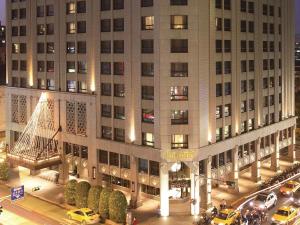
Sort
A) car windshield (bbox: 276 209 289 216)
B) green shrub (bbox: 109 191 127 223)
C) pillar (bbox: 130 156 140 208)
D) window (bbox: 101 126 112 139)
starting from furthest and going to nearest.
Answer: window (bbox: 101 126 112 139) < pillar (bbox: 130 156 140 208) < car windshield (bbox: 276 209 289 216) < green shrub (bbox: 109 191 127 223)

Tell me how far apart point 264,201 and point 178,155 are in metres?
12.4

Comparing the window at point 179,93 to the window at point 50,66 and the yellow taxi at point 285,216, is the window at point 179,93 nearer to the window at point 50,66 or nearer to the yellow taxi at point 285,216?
the yellow taxi at point 285,216

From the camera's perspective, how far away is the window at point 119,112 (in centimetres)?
6388

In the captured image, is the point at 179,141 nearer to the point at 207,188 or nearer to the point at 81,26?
the point at 207,188

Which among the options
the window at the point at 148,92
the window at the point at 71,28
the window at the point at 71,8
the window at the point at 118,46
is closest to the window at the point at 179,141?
the window at the point at 148,92

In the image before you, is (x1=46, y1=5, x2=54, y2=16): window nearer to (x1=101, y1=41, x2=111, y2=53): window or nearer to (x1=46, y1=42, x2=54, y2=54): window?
(x1=46, y1=42, x2=54, y2=54): window

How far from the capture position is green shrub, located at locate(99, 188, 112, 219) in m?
55.2

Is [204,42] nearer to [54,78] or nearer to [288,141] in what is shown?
[54,78]

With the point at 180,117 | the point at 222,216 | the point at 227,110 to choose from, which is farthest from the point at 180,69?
the point at 222,216

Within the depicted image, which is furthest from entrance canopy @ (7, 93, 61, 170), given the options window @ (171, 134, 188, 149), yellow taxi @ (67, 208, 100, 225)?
window @ (171, 134, 188, 149)

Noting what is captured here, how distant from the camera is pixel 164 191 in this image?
58438 millimetres

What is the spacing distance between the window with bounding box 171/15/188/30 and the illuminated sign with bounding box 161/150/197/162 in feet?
49.7

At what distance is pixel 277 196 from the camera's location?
2601 inches

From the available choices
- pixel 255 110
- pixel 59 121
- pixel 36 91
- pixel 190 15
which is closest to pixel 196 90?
pixel 190 15
